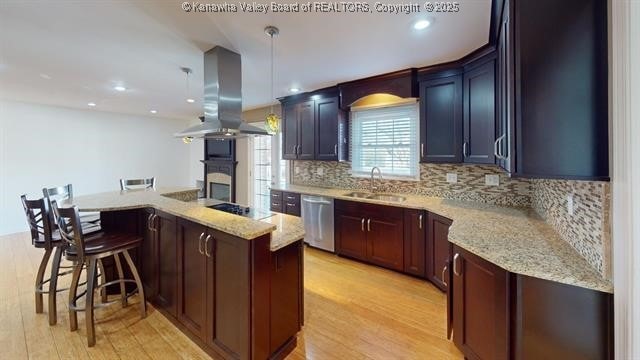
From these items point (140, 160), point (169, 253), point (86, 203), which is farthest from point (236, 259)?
point (140, 160)

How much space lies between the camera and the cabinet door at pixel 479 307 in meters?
1.42

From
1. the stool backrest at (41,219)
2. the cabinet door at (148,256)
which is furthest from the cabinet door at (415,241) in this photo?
the stool backrest at (41,219)

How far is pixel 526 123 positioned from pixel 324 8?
1466mm

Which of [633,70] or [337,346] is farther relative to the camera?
[337,346]

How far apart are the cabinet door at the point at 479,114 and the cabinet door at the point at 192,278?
98.0 inches

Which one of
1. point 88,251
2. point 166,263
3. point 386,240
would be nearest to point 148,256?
point 166,263

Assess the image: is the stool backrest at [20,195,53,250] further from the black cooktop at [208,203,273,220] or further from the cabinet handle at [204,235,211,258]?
the cabinet handle at [204,235,211,258]

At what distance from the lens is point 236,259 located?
1.66 m

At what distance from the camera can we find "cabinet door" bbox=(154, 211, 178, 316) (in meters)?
2.16

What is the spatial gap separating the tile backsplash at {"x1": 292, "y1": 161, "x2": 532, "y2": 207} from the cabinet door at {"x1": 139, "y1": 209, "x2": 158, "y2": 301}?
2.64 m

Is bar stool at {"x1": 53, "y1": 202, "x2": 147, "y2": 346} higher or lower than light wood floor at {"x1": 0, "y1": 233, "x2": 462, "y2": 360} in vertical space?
higher

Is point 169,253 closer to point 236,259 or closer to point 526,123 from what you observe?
point 236,259

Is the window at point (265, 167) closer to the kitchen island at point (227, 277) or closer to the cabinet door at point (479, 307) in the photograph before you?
the kitchen island at point (227, 277)

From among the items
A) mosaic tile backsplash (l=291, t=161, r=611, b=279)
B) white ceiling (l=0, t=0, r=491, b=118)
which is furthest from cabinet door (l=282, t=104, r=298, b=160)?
white ceiling (l=0, t=0, r=491, b=118)
